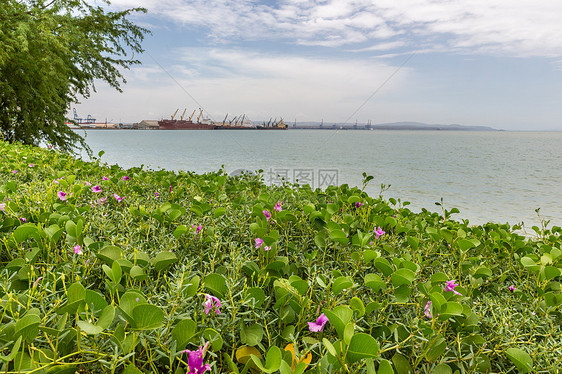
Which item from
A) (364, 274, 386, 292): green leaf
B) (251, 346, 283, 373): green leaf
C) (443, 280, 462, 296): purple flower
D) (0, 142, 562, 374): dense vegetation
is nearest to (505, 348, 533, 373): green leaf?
(0, 142, 562, 374): dense vegetation

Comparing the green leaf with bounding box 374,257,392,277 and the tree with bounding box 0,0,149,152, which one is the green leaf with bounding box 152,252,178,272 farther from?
the tree with bounding box 0,0,149,152

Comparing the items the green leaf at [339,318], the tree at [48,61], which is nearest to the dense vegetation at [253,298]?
the green leaf at [339,318]

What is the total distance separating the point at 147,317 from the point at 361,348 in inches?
23.8

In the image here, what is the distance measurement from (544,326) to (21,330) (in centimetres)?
198

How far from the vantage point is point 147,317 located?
0.93m

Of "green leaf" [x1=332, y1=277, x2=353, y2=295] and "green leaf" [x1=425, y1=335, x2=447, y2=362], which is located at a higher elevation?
"green leaf" [x1=332, y1=277, x2=353, y2=295]

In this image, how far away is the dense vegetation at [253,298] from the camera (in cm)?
97

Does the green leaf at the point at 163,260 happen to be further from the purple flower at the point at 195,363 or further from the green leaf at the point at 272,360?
the green leaf at the point at 272,360

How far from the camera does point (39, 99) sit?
34.6 ft

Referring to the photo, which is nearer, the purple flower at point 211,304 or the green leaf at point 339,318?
the green leaf at point 339,318

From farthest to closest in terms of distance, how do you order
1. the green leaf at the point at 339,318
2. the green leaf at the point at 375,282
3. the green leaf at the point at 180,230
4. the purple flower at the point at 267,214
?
the purple flower at the point at 267,214 → the green leaf at the point at 180,230 → the green leaf at the point at 375,282 → the green leaf at the point at 339,318

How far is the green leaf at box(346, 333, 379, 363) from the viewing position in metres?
0.89

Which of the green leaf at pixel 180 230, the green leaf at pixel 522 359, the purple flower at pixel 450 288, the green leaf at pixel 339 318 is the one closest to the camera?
the green leaf at pixel 339 318

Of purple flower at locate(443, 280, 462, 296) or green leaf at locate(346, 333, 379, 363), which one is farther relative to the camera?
purple flower at locate(443, 280, 462, 296)
